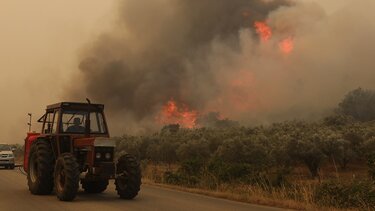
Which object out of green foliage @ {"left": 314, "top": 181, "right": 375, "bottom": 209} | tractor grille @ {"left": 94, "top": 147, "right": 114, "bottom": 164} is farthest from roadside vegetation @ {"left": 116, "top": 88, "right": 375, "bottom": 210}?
tractor grille @ {"left": 94, "top": 147, "right": 114, "bottom": 164}

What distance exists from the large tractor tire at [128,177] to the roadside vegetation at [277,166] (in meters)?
3.16

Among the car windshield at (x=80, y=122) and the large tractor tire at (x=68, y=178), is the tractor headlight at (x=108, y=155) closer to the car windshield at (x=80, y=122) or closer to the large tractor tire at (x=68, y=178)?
the large tractor tire at (x=68, y=178)

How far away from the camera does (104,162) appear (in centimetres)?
1200

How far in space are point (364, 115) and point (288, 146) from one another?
115684 mm

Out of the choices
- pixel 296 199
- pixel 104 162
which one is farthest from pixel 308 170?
pixel 104 162

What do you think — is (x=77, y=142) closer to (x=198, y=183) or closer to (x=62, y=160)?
(x=62, y=160)

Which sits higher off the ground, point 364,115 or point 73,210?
point 364,115

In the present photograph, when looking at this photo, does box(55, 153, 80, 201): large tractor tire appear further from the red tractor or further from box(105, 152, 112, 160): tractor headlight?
box(105, 152, 112, 160): tractor headlight

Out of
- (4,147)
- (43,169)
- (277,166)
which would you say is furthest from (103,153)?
(277,166)

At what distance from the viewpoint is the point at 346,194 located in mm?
11992

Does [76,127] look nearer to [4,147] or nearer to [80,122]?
[80,122]

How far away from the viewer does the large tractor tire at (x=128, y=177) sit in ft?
40.5

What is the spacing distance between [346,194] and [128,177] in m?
5.97

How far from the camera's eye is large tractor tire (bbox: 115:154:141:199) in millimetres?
12352
